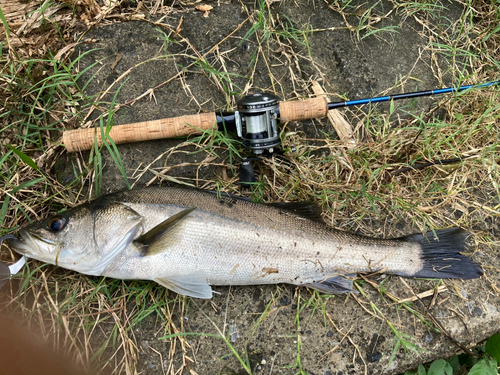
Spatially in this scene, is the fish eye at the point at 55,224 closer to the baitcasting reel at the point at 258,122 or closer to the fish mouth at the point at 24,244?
the fish mouth at the point at 24,244

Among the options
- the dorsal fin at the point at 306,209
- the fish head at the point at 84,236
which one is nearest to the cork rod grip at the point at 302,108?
the dorsal fin at the point at 306,209

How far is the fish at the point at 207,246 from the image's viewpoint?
104 inches

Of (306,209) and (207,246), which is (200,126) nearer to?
(207,246)

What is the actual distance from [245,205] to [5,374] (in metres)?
1.76

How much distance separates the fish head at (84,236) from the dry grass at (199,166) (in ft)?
1.25

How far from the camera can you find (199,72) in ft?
10.7

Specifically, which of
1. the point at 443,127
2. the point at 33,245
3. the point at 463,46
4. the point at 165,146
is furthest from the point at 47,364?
the point at 463,46

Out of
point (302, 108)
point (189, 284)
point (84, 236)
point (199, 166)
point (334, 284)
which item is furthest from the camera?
point (199, 166)

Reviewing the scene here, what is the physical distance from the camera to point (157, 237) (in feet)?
8.63

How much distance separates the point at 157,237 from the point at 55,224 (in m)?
0.76

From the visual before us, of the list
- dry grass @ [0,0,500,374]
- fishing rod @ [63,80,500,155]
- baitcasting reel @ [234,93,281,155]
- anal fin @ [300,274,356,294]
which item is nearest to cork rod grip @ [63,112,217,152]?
fishing rod @ [63,80,500,155]

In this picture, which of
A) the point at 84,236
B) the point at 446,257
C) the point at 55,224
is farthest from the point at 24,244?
the point at 446,257

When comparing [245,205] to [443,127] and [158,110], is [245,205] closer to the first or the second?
[158,110]

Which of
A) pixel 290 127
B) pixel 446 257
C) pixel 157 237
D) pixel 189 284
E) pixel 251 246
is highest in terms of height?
pixel 290 127
